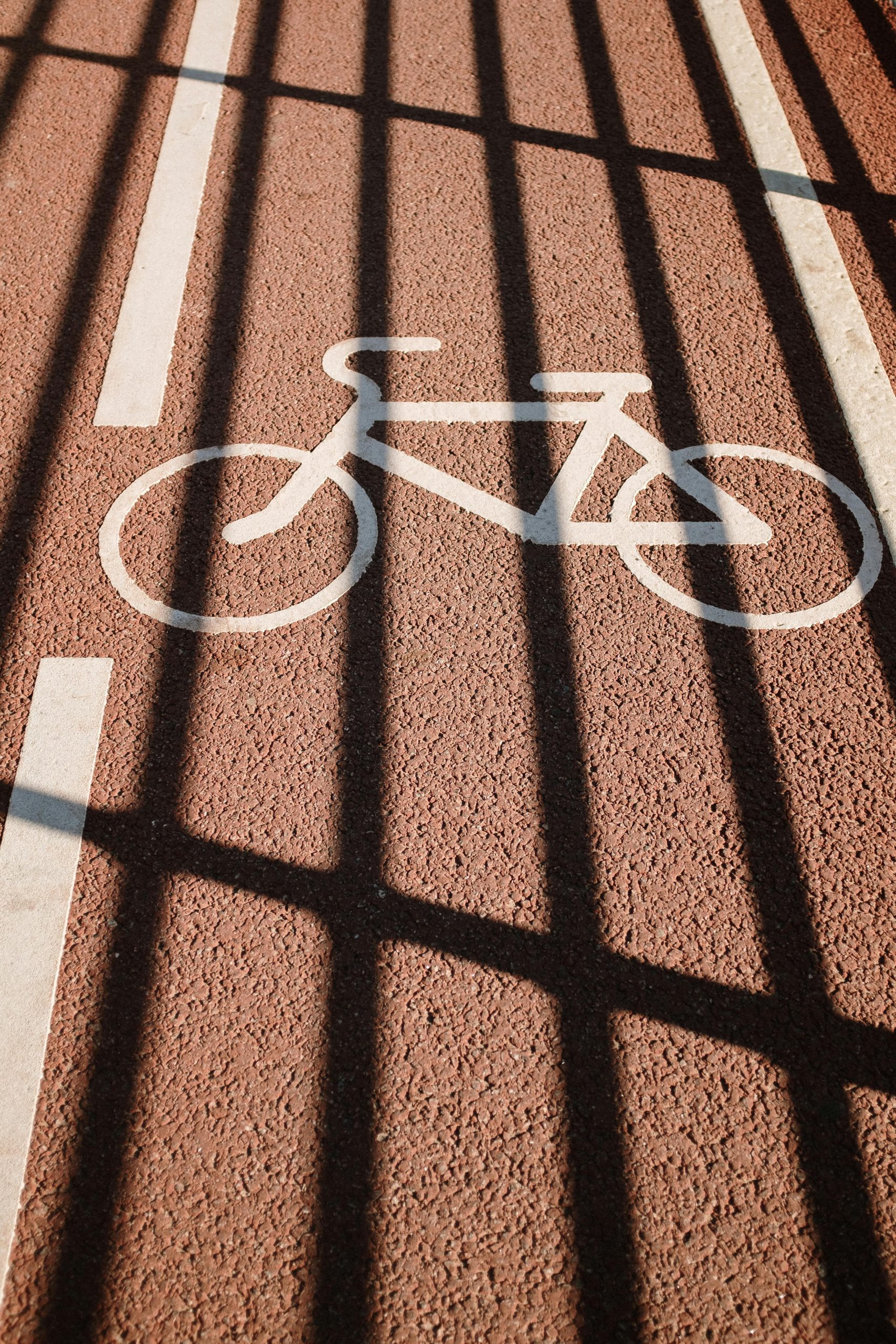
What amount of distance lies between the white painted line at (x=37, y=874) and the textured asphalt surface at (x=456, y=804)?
0.05 metres

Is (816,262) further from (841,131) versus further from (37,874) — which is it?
(37,874)

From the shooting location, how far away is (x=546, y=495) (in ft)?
12.6

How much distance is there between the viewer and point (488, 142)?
5434mm

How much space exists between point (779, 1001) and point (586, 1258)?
0.78 m

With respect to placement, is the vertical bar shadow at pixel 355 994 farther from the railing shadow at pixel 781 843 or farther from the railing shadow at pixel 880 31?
the railing shadow at pixel 880 31

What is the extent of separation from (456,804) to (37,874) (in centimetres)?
113

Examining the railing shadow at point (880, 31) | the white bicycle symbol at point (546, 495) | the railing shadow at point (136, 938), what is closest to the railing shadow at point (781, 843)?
the white bicycle symbol at point (546, 495)

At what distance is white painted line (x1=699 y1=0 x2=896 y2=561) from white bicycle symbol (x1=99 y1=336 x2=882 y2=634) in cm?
30

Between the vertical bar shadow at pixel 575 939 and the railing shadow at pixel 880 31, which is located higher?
the railing shadow at pixel 880 31

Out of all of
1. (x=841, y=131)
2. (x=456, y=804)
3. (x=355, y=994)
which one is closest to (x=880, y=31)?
(x=841, y=131)

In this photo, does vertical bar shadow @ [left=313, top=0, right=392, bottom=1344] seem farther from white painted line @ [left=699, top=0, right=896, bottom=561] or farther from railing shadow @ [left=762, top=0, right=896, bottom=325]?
railing shadow @ [left=762, top=0, right=896, bottom=325]

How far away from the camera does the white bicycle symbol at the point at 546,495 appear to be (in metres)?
3.52

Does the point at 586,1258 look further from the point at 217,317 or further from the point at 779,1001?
the point at 217,317

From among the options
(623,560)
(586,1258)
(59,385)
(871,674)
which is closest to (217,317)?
(59,385)
